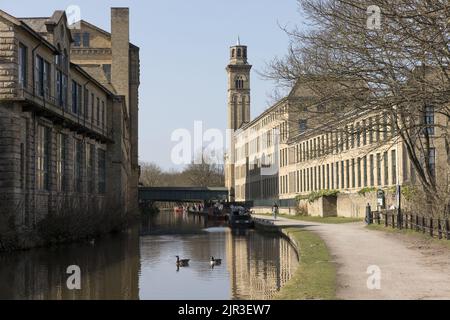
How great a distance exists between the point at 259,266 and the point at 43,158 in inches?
640

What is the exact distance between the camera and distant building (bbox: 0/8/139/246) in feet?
108

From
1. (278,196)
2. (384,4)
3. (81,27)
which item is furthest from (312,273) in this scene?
(278,196)

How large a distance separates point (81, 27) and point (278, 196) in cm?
3712

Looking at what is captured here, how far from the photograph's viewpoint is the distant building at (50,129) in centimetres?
3291

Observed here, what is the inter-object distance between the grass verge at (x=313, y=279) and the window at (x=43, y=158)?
1648 cm

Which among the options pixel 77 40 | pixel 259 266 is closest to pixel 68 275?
pixel 259 266

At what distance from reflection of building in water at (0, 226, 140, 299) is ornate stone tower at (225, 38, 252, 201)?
124872 millimetres

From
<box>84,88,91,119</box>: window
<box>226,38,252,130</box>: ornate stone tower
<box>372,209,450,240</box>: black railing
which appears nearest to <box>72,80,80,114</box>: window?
<box>84,88,91,119</box>: window

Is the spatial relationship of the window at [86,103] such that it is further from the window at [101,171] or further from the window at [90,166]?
the window at [101,171]

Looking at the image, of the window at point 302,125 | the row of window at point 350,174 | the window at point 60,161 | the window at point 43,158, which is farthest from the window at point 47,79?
the row of window at point 350,174

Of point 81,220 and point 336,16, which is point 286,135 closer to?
point 336,16

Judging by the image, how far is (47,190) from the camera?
38562mm

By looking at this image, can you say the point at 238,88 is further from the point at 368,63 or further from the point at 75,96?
the point at 368,63

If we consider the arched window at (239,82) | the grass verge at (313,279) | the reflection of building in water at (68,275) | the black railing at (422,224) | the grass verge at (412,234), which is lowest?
the reflection of building in water at (68,275)
